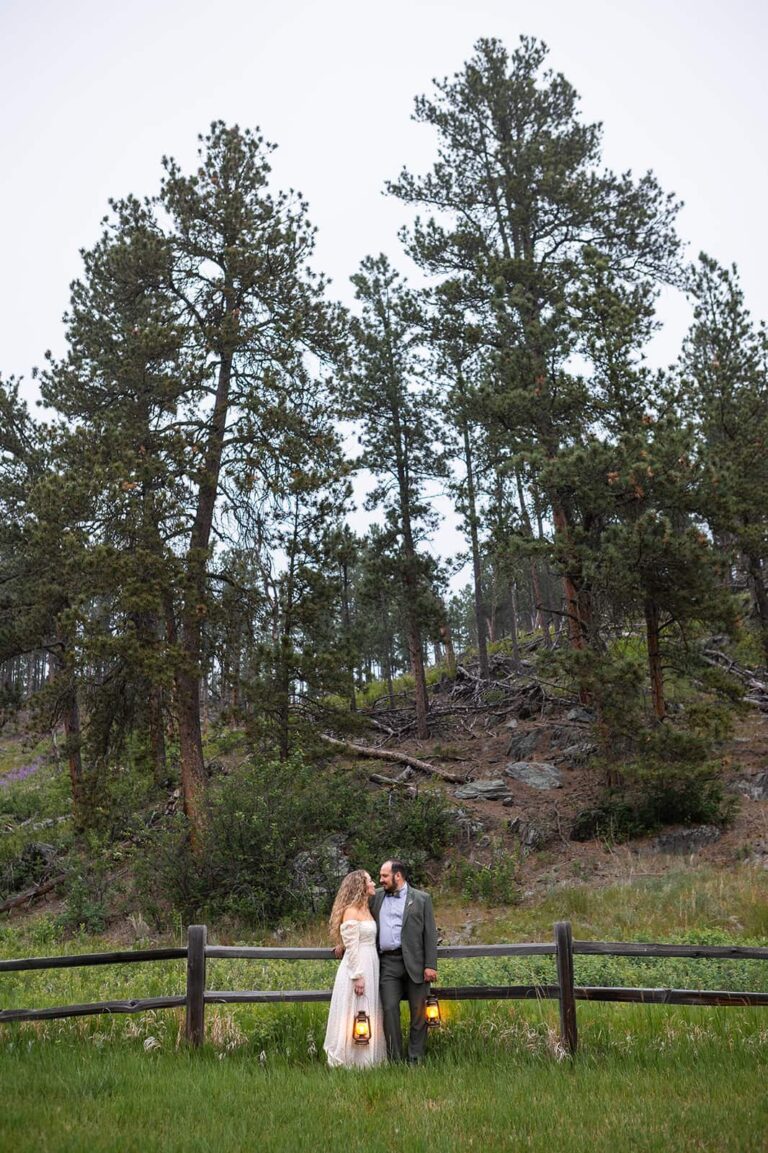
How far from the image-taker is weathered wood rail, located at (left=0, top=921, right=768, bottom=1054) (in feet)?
24.8

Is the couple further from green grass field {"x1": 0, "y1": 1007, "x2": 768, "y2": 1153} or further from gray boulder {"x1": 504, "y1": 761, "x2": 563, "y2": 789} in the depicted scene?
gray boulder {"x1": 504, "y1": 761, "x2": 563, "y2": 789}

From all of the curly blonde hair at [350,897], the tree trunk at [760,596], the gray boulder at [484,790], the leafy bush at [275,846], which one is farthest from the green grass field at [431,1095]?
the tree trunk at [760,596]

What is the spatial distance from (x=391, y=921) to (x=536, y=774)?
493 inches

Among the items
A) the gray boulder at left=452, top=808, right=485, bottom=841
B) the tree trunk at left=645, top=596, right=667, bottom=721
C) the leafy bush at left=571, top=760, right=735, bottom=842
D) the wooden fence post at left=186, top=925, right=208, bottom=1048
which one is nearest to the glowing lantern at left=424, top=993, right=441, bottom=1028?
the wooden fence post at left=186, top=925, right=208, bottom=1048

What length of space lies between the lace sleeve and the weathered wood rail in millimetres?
192

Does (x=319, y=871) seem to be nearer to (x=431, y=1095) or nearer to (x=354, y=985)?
(x=354, y=985)

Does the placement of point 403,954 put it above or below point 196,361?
below

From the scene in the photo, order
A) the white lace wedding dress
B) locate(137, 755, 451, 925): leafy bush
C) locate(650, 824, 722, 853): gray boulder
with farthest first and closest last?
locate(650, 824, 722, 853): gray boulder, locate(137, 755, 451, 925): leafy bush, the white lace wedding dress

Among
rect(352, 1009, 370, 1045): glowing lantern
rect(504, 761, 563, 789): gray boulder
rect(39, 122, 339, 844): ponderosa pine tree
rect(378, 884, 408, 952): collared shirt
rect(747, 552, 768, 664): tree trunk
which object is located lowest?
rect(352, 1009, 370, 1045): glowing lantern

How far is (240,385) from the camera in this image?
18.7 meters

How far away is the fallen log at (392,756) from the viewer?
20.8 metres

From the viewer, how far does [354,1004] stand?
784cm

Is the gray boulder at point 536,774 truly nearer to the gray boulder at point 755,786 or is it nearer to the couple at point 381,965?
the gray boulder at point 755,786

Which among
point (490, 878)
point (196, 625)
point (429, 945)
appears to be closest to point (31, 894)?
point (196, 625)
